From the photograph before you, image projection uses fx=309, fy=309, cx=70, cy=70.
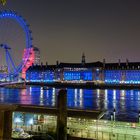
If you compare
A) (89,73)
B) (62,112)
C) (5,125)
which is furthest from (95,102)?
(89,73)

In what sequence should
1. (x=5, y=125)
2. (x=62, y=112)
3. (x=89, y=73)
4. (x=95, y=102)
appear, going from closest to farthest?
(x=5, y=125) < (x=62, y=112) < (x=95, y=102) < (x=89, y=73)

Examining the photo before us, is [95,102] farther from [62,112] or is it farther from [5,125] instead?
[5,125]

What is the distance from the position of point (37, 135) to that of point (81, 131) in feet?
6.64

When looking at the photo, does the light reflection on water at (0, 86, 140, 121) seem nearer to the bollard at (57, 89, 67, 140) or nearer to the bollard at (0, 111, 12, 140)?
the bollard at (57, 89, 67, 140)

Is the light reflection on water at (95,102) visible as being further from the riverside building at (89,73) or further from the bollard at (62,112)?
the riverside building at (89,73)

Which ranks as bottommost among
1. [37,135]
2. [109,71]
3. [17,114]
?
[37,135]

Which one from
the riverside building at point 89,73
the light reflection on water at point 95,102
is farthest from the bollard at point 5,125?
the riverside building at point 89,73

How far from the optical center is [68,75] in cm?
13388

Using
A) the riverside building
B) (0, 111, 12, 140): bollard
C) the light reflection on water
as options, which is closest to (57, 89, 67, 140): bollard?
(0, 111, 12, 140): bollard

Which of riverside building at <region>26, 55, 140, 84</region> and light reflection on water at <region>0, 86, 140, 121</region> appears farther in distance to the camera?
riverside building at <region>26, 55, 140, 84</region>

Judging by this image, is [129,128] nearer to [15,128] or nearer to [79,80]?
Answer: [15,128]

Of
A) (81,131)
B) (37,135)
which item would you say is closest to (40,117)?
(37,135)

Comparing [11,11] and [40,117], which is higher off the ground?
[11,11]

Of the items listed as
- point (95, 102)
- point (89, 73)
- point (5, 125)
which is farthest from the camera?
point (89, 73)
